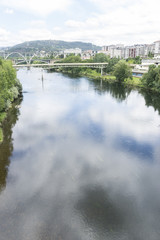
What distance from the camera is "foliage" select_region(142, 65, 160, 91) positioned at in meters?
29.9

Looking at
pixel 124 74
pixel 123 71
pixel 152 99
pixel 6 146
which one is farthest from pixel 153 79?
pixel 6 146

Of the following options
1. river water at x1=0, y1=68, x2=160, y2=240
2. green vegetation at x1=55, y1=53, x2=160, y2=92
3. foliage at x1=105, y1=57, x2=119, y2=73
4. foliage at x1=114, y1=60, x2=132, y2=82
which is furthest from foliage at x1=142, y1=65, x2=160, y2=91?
foliage at x1=105, y1=57, x2=119, y2=73

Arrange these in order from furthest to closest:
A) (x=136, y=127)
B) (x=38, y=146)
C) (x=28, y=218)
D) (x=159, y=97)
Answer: (x=159, y=97) → (x=136, y=127) → (x=38, y=146) → (x=28, y=218)

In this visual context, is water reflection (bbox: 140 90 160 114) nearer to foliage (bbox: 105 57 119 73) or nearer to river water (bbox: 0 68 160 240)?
river water (bbox: 0 68 160 240)

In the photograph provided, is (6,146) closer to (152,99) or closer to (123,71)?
(152,99)

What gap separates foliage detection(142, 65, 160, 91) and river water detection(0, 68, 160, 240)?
11.7 metres

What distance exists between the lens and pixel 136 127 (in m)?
17.1

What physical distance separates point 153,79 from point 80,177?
2678 cm

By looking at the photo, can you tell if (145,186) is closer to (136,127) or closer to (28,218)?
(28,218)

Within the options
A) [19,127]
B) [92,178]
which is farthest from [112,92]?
[92,178]

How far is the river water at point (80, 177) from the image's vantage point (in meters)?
7.71

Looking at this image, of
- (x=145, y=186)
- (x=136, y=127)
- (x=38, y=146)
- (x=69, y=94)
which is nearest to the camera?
(x=145, y=186)

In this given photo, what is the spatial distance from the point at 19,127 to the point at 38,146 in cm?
447

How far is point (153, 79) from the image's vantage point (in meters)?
31.4
